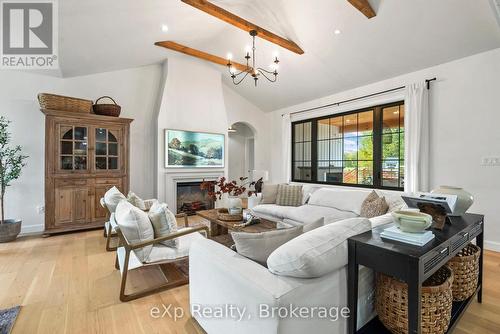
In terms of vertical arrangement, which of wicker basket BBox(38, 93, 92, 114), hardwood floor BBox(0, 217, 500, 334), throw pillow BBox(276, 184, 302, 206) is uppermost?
wicker basket BBox(38, 93, 92, 114)

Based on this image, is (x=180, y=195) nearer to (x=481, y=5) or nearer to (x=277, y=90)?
(x=277, y=90)

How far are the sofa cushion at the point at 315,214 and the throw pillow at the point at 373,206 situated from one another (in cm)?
23

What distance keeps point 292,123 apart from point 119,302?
5287mm

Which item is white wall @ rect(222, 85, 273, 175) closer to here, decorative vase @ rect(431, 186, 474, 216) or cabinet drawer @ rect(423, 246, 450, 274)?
decorative vase @ rect(431, 186, 474, 216)

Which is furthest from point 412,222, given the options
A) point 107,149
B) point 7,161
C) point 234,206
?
point 7,161

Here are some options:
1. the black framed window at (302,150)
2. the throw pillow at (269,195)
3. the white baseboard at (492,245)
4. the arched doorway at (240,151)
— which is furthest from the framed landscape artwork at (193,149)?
the white baseboard at (492,245)

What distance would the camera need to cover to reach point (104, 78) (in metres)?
4.70

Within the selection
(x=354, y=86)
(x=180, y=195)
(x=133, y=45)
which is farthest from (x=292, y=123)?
(x=133, y=45)

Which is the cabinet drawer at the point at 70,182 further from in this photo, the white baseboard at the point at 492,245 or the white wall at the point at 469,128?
the white baseboard at the point at 492,245

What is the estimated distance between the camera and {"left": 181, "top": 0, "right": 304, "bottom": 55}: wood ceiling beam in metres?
3.15

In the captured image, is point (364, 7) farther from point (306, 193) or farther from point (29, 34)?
point (29, 34)

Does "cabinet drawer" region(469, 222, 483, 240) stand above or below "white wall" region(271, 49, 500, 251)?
below

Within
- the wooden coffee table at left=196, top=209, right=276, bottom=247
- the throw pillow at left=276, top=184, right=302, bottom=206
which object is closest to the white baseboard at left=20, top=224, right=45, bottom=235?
the wooden coffee table at left=196, top=209, right=276, bottom=247

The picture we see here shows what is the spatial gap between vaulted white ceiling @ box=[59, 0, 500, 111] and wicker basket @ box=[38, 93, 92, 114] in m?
0.58
